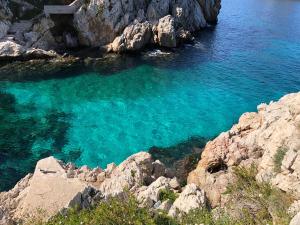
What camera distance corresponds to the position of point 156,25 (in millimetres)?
57250

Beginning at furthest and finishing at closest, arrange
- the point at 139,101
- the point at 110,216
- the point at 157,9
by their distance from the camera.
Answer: the point at 157,9 → the point at 139,101 → the point at 110,216

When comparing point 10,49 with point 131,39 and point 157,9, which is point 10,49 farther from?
point 157,9

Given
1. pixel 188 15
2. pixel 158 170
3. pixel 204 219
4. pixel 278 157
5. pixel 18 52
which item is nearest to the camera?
pixel 204 219

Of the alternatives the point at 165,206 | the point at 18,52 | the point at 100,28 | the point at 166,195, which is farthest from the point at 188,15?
the point at 165,206

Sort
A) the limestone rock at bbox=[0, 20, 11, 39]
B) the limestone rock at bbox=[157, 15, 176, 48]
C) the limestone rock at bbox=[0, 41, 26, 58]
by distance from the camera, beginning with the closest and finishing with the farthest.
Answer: the limestone rock at bbox=[0, 41, 26, 58], the limestone rock at bbox=[0, 20, 11, 39], the limestone rock at bbox=[157, 15, 176, 48]

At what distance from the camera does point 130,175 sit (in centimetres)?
2084

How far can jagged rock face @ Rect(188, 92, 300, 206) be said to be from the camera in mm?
17547

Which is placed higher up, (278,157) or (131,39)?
(278,157)

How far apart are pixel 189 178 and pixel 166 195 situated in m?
5.16

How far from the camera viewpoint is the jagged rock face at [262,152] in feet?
57.6

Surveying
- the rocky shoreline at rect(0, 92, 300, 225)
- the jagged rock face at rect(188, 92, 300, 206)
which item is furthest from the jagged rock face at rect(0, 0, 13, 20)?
the jagged rock face at rect(188, 92, 300, 206)

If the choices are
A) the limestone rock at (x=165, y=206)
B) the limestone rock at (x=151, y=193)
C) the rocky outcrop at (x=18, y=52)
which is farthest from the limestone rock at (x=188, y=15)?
the limestone rock at (x=165, y=206)

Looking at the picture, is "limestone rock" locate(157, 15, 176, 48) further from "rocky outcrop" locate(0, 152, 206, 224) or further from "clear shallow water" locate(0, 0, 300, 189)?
"rocky outcrop" locate(0, 152, 206, 224)

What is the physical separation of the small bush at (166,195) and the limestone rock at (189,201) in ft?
2.34
